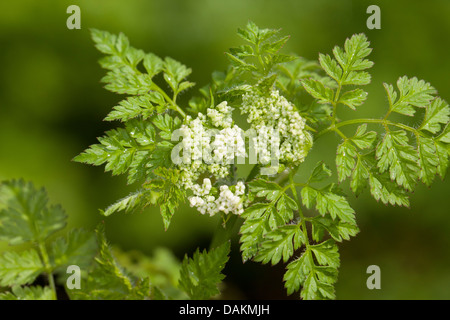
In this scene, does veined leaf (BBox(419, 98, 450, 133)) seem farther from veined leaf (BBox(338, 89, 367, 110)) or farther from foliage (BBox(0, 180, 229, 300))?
foliage (BBox(0, 180, 229, 300))

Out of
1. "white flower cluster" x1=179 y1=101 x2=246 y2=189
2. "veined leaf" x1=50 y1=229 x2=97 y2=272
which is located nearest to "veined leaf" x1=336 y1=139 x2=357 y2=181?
"white flower cluster" x1=179 y1=101 x2=246 y2=189

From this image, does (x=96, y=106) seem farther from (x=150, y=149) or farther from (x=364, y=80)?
(x=364, y=80)

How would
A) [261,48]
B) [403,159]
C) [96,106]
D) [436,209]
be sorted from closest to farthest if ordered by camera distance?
[403,159] → [261,48] → [96,106] → [436,209]

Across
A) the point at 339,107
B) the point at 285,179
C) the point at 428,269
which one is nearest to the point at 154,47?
the point at 339,107

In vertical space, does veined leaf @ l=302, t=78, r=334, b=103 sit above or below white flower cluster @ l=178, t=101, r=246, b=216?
above

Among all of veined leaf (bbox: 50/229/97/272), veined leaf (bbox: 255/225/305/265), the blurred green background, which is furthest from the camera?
the blurred green background

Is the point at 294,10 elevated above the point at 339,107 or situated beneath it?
elevated above

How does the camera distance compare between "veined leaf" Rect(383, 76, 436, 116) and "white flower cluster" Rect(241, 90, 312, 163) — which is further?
"veined leaf" Rect(383, 76, 436, 116)

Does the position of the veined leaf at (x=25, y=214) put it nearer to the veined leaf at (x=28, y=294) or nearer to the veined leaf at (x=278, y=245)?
the veined leaf at (x=28, y=294)
